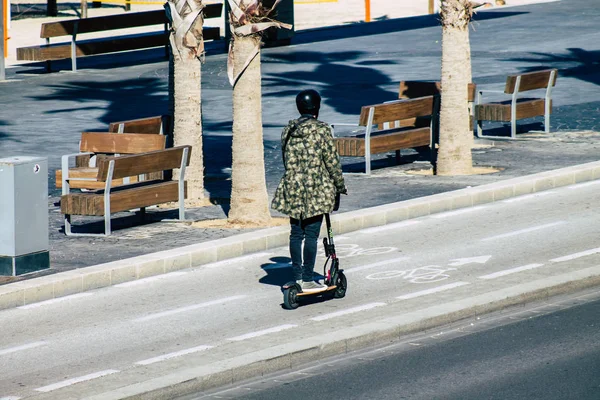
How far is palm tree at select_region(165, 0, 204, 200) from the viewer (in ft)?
48.9

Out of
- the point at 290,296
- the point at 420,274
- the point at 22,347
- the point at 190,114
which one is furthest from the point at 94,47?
the point at 22,347

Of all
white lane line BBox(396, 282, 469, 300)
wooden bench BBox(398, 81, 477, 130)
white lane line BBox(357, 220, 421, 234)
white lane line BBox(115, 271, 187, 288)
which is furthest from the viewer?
wooden bench BBox(398, 81, 477, 130)

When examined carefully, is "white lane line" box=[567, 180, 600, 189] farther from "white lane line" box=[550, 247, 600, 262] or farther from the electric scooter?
the electric scooter

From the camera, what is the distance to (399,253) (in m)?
12.4

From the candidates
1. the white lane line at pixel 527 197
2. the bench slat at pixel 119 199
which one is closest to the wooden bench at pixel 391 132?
the white lane line at pixel 527 197

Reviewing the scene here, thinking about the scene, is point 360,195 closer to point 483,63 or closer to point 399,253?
point 399,253

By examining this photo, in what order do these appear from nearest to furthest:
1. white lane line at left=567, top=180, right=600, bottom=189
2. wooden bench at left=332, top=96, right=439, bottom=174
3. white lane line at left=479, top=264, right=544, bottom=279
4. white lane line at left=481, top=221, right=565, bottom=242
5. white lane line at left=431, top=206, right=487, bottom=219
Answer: white lane line at left=479, top=264, right=544, bottom=279 → white lane line at left=481, top=221, right=565, bottom=242 → white lane line at left=431, top=206, right=487, bottom=219 → white lane line at left=567, top=180, right=600, bottom=189 → wooden bench at left=332, top=96, right=439, bottom=174

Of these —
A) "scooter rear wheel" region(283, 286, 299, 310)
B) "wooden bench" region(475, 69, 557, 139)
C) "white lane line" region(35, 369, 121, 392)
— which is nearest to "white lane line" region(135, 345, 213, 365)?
"white lane line" region(35, 369, 121, 392)

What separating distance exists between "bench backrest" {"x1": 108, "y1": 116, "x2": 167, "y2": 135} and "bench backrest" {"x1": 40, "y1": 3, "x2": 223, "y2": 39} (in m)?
12.0

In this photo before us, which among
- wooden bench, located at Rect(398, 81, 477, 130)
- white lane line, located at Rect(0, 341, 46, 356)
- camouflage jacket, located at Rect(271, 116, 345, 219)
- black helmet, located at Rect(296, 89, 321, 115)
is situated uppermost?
wooden bench, located at Rect(398, 81, 477, 130)

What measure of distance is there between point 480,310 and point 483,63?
18.2 m

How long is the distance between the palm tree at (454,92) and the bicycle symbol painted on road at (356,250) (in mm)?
4228

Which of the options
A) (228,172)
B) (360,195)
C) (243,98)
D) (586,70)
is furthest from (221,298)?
(586,70)

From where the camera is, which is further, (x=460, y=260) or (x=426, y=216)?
(x=426, y=216)
